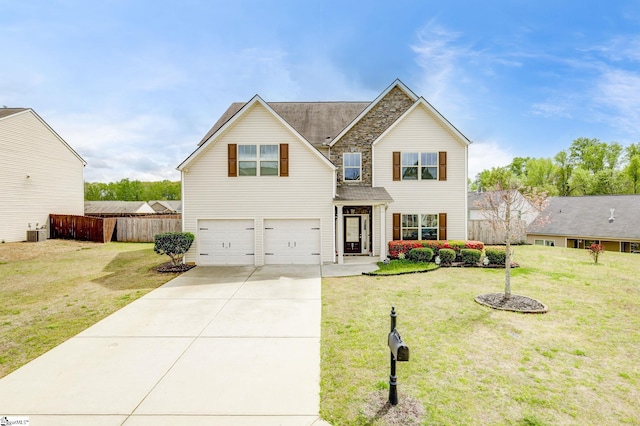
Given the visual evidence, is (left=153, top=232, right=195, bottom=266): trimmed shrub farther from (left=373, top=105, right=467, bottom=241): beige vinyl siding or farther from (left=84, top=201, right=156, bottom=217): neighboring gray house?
(left=84, top=201, right=156, bottom=217): neighboring gray house

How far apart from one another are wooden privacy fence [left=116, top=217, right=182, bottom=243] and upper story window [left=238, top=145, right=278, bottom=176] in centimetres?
1200

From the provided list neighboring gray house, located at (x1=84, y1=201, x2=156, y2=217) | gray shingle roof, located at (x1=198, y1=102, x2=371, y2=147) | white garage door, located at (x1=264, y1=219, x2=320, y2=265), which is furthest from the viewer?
neighboring gray house, located at (x1=84, y1=201, x2=156, y2=217)

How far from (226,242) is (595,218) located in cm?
3572

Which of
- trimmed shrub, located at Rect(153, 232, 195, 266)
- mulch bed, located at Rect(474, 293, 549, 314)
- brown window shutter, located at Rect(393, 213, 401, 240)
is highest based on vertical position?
brown window shutter, located at Rect(393, 213, 401, 240)

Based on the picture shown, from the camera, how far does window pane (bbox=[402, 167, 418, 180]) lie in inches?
624

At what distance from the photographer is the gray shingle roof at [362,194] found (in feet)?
46.1

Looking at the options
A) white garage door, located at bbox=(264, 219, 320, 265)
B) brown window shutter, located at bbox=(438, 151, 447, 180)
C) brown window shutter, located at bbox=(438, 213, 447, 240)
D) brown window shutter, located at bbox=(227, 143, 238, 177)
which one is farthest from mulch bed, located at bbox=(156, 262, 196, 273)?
brown window shutter, located at bbox=(438, 151, 447, 180)

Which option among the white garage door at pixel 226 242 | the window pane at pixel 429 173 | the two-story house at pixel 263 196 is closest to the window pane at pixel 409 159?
the window pane at pixel 429 173

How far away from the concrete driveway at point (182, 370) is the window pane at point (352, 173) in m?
9.28

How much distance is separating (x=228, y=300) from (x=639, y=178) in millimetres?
61523

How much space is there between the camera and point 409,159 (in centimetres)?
1586

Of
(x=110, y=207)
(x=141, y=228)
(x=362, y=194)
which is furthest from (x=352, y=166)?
(x=110, y=207)

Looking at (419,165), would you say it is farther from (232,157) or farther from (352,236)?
(232,157)

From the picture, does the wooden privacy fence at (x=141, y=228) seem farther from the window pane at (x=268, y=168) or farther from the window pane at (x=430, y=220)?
the window pane at (x=430, y=220)
